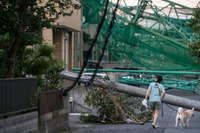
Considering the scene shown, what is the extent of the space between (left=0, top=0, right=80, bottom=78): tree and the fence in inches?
26.6

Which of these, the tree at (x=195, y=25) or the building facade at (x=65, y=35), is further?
the building facade at (x=65, y=35)

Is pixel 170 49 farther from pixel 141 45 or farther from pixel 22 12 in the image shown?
pixel 22 12

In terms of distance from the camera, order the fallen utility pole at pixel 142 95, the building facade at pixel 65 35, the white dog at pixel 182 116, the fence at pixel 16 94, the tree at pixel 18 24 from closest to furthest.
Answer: the fence at pixel 16 94 → the tree at pixel 18 24 → the white dog at pixel 182 116 → the fallen utility pole at pixel 142 95 → the building facade at pixel 65 35

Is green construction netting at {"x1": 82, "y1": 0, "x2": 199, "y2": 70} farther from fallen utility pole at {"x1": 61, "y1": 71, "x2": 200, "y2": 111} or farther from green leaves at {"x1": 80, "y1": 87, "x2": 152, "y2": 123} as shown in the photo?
green leaves at {"x1": 80, "y1": 87, "x2": 152, "y2": 123}

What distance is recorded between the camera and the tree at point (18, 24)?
30.9 ft

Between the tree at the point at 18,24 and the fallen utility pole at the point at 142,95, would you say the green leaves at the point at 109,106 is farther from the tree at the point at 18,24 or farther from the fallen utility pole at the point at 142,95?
the tree at the point at 18,24

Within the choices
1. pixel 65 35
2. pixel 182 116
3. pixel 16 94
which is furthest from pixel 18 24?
pixel 65 35

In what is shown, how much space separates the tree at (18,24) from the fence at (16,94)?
2.22ft

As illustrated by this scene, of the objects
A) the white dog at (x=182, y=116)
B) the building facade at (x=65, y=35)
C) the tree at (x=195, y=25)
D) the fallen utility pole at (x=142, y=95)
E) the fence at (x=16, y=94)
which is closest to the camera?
the fence at (x=16, y=94)

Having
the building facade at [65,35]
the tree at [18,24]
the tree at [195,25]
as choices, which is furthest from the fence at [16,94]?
the building facade at [65,35]

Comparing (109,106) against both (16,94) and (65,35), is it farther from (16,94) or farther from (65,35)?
(65,35)

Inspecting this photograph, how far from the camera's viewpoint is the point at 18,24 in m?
9.33

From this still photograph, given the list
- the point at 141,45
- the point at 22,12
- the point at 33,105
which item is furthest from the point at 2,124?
the point at 141,45

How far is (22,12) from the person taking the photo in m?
9.89
